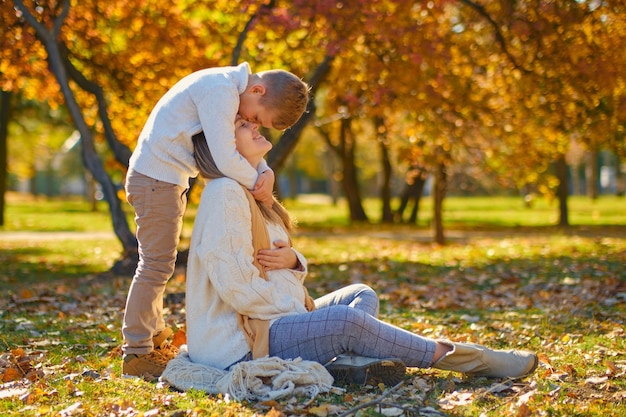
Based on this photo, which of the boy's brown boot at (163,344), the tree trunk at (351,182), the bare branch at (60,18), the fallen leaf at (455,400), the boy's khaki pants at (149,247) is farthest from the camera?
the tree trunk at (351,182)

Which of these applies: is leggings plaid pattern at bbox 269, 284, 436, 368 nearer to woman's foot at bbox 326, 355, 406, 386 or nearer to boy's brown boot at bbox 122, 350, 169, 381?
woman's foot at bbox 326, 355, 406, 386

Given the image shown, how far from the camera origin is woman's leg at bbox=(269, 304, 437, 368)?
3.88 m

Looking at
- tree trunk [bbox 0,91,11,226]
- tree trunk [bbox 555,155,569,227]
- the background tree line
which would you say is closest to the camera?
the background tree line

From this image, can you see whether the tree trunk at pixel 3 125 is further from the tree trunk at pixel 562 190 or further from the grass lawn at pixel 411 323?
the tree trunk at pixel 562 190

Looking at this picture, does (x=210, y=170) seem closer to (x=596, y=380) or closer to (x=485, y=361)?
(x=485, y=361)

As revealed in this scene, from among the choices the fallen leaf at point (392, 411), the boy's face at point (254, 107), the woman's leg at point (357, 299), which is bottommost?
the fallen leaf at point (392, 411)

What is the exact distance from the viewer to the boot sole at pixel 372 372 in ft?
12.8

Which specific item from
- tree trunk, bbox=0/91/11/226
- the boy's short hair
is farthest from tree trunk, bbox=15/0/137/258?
tree trunk, bbox=0/91/11/226

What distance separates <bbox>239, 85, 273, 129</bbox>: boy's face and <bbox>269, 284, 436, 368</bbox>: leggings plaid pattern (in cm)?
104

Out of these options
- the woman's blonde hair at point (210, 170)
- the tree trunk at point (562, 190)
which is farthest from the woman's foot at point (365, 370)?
the tree trunk at point (562, 190)

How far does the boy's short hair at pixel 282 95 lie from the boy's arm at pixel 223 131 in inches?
6.8

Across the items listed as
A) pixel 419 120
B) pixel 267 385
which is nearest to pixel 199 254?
pixel 267 385

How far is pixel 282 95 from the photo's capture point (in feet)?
13.0

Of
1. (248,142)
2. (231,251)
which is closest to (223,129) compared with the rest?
(248,142)
